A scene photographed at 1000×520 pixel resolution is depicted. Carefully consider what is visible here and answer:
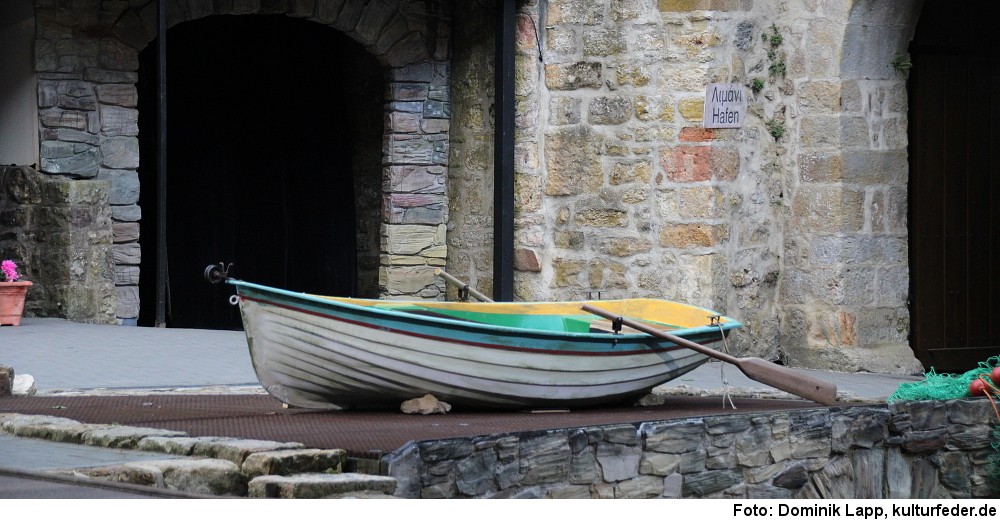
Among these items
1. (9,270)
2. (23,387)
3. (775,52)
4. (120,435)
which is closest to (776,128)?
(775,52)

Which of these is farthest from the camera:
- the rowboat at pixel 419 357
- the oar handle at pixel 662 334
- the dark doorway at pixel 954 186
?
the dark doorway at pixel 954 186

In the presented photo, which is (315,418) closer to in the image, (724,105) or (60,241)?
(60,241)

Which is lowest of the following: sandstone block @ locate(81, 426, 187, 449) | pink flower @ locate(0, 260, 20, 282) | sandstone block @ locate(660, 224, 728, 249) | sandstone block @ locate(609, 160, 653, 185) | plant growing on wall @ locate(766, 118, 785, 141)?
sandstone block @ locate(81, 426, 187, 449)

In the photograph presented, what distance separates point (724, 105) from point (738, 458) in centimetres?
404

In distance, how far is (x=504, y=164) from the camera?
1004cm

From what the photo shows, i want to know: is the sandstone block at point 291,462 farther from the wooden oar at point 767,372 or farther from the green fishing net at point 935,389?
the green fishing net at point 935,389

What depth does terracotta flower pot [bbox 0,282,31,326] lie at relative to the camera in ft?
30.8

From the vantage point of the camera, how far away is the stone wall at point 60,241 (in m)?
9.70

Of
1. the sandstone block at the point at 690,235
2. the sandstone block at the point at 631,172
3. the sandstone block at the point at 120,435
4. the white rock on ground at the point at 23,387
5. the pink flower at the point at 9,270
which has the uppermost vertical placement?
the sandstone block at the point at 631,172

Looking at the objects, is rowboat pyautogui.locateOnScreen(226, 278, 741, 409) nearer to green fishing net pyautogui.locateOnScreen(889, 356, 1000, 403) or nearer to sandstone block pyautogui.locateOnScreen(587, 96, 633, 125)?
green fishing net pyautogui.locateOnScreen(889, 356, 1000, 403)

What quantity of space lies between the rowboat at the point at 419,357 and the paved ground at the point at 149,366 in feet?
3.36

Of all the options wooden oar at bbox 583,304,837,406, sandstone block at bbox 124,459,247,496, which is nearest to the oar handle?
wooden oar at bbox 583,304,837,406

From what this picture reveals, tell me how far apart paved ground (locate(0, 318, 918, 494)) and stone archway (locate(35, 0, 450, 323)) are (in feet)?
3.67

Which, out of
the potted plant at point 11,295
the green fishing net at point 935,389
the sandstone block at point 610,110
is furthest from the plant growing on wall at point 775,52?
the potted plant at point 11,295
